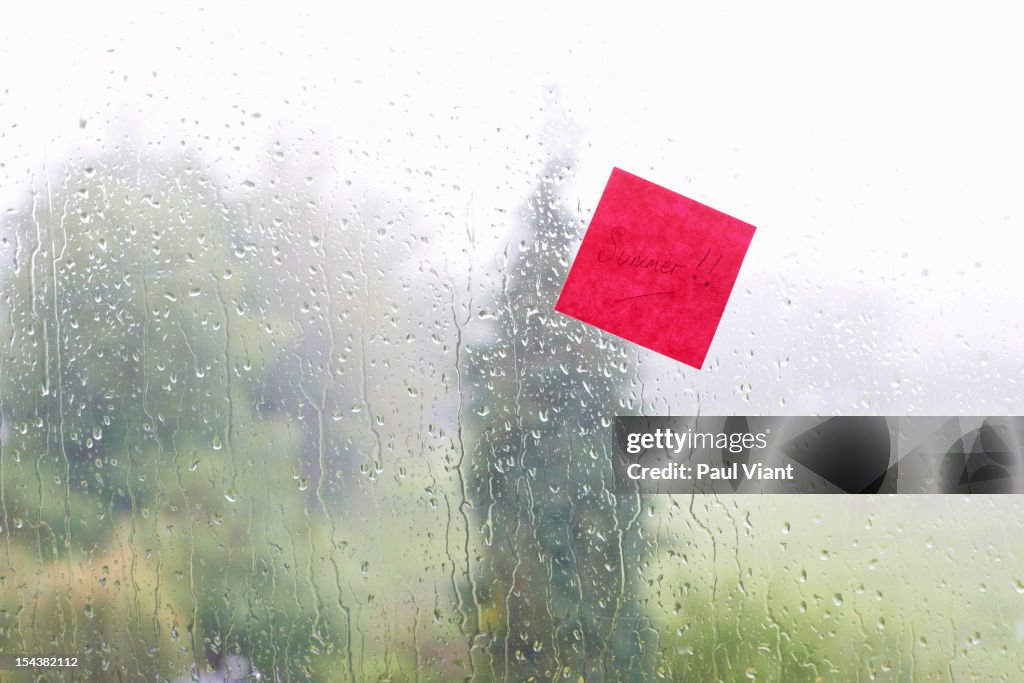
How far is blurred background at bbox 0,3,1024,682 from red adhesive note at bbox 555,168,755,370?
0.02 m

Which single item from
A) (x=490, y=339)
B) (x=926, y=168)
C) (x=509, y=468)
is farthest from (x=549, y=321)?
(x=926, y=168)

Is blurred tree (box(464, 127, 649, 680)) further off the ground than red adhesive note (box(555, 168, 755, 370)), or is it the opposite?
red adhesive note (box(555, 168, 755, 370))

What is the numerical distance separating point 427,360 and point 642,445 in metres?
0.26

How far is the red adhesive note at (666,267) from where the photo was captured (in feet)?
2.81

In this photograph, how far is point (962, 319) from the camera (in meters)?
0.86

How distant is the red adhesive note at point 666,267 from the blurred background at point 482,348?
2 cm

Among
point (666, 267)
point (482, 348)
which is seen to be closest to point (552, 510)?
point (482, 348)

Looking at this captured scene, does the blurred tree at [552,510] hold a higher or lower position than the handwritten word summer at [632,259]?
lower

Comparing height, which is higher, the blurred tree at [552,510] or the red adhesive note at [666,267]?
the red adhesive note at [666,267]

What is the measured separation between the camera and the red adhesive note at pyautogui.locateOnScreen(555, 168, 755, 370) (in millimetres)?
855

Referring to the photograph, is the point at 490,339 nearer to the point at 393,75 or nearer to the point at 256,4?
the point at 393,75

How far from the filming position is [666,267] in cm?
86

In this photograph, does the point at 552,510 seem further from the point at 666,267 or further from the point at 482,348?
the point at 666,267

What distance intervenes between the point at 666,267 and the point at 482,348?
8.8 inches
